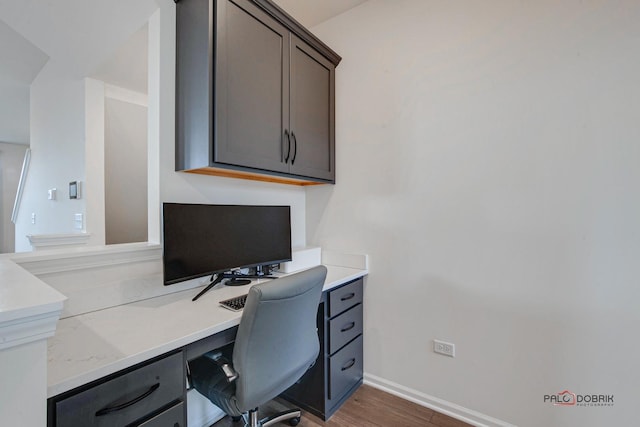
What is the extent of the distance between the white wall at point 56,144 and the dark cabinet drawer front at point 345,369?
2.47 m

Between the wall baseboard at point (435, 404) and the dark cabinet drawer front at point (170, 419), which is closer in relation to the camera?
the dark cabinet drawer front at point (170, 419)

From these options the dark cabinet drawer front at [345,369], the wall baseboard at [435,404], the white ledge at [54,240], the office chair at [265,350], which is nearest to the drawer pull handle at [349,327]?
the dark cabinet drawer front at [345,369]

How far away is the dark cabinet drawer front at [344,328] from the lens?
5.68 ft

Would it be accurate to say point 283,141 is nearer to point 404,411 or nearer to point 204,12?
point 204,12

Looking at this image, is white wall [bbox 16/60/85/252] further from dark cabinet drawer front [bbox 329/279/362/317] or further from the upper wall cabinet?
dark cabinet drawer front [bbox 329/279/362/317]

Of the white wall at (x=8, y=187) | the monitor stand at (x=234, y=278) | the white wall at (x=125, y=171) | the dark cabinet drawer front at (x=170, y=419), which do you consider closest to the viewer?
the dark cabinet drawer front at (x=170, y=419)

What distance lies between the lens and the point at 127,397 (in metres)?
0.84

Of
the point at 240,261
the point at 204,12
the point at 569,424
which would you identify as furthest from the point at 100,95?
the point at 569,424

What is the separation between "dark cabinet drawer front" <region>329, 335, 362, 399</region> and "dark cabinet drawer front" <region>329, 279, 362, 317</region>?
269 millimetres

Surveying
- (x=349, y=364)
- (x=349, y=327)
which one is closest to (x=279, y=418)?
(x=349, y=364)

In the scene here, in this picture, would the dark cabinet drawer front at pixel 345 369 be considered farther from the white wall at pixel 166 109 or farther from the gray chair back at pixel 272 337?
the white wall at pixel 166 109

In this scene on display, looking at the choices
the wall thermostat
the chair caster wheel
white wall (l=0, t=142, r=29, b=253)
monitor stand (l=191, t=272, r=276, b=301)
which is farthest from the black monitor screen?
white wall (l=0, t=142, r=29, b=253)

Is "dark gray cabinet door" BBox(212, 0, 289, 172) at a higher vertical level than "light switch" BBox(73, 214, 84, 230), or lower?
higher

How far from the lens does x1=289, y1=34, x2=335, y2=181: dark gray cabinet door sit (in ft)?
5.91
